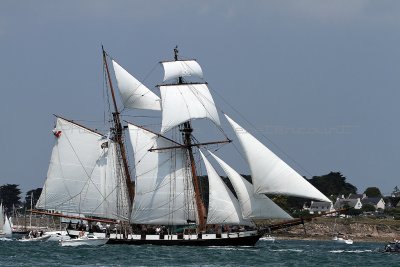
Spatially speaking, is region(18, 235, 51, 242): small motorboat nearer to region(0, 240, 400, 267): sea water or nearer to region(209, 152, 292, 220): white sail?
region(0, 240, 400, 267): sea water

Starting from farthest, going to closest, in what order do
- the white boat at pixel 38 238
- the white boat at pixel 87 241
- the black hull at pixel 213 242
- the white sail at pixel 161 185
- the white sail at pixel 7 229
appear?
the white sail at pixel 7 229
the white boat at pixel 38 238
the white boat at pixel 87 241
the white sail at pixel 161 185
the black hull at pixel 213 242

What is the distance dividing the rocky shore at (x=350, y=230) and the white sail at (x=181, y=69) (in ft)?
208

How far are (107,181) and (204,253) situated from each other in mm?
21768

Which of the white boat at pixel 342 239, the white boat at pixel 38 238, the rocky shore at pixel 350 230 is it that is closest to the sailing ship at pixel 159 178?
the white boat at pixel 38 238

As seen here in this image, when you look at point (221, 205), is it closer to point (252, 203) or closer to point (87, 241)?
point (252, 203)

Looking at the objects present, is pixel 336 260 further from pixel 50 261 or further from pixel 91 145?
pixel 91 145

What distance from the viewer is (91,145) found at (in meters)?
113

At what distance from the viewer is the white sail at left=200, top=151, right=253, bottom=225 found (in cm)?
10288

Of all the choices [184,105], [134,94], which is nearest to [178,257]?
[184,105]

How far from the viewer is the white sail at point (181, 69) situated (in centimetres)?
11000

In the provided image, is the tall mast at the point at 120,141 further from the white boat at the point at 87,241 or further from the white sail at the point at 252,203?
the white sail at the point at 252,203

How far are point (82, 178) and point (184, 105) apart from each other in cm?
1283

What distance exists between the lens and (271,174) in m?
98.4

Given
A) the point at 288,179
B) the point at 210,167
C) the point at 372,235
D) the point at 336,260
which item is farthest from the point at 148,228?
the point at 372,235
